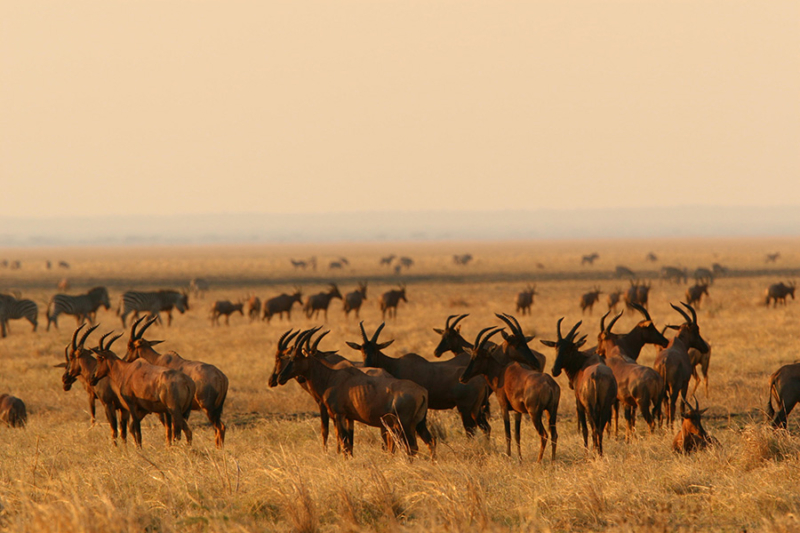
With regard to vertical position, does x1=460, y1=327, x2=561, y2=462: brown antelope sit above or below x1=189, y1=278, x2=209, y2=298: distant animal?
above

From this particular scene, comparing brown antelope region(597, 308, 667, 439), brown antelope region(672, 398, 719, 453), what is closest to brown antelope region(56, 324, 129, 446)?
brown antelope region(597, 308, 667, 439)

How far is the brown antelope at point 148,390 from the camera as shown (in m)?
11.0

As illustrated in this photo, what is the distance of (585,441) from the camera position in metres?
10.4

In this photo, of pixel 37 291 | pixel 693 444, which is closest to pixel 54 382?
pixel 693 444

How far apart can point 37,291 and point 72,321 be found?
16.5m

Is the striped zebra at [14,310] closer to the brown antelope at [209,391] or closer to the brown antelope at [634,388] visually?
the brown antelope at [209,391]

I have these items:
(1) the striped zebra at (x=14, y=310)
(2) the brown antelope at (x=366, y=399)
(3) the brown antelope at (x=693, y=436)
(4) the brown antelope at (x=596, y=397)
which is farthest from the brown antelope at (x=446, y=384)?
(1) the striped zebra at (x=14, y=310)

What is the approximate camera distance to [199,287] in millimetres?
48312

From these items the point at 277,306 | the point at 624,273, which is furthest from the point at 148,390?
the point at 624,273

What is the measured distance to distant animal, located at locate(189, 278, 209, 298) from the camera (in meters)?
46.9

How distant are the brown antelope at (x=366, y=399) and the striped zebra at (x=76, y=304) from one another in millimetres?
22083

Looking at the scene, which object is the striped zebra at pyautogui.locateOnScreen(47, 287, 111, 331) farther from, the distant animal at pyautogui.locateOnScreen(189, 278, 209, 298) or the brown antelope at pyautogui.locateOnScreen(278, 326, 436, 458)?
the brown antelope at pyautogui.locateOnScreen(278, 326, 436, 458)

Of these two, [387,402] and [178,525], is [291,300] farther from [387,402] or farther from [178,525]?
[178,525]

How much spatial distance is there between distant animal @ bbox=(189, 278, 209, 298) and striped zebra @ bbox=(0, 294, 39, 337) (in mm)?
16202
